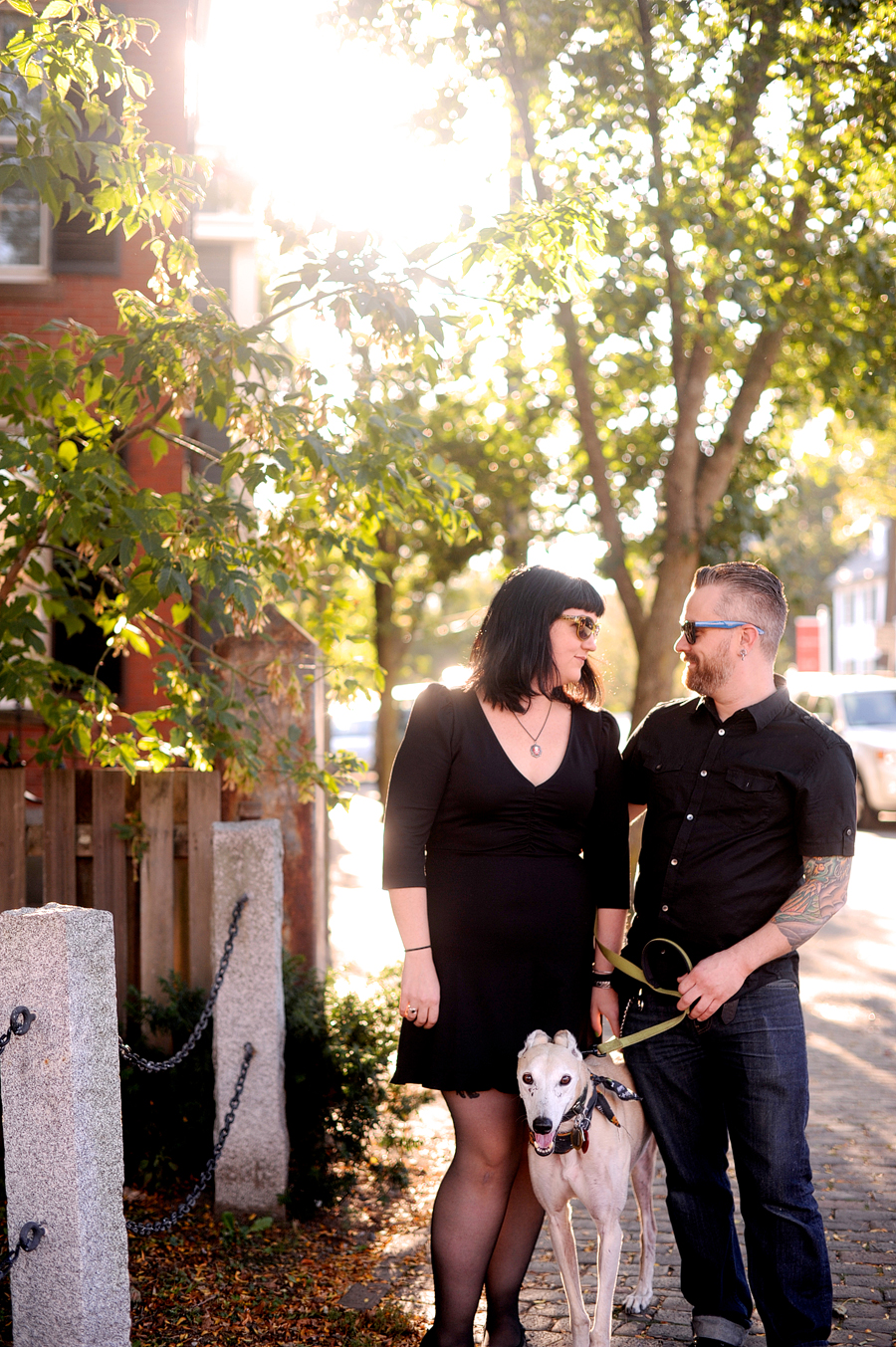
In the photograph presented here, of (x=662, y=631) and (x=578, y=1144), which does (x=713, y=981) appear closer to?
(x=578, y=1144)

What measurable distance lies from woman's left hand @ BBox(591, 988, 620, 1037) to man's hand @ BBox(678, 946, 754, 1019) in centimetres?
26

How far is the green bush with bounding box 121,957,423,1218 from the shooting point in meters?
4.77

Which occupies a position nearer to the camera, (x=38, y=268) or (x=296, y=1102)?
(x=296, y=1102)

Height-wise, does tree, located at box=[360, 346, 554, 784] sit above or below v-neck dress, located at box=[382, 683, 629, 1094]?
above

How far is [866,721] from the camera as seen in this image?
19.4 metres

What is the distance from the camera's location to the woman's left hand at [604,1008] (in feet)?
11.4

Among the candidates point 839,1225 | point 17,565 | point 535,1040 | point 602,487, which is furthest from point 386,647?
point 535,1040

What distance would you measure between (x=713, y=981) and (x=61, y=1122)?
1.71 meters

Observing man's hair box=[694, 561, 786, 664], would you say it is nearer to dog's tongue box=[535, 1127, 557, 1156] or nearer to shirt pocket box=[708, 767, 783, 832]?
shirt pocket box=[708, 767, 783, 832]

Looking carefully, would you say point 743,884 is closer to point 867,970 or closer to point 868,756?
point 867,970

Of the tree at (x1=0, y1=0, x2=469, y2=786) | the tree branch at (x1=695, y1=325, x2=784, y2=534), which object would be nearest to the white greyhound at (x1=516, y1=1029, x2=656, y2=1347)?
the tree at (x1=0, y1=0, x2=469, y2=786)

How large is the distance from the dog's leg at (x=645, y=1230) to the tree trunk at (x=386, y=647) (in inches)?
562

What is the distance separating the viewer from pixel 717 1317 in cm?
353

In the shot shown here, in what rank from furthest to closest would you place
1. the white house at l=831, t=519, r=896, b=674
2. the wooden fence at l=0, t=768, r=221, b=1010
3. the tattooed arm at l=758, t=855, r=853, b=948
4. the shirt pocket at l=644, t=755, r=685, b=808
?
1. the white house at l=831, t=519, r=896, b=674
2. the wooden fence at l=0, t=768, r=221, b=1010
3. the shirt pocket at l=644, t=755, r=685, b=808
4. the tattooed arm at l=758, t=855, r=853, b=948
